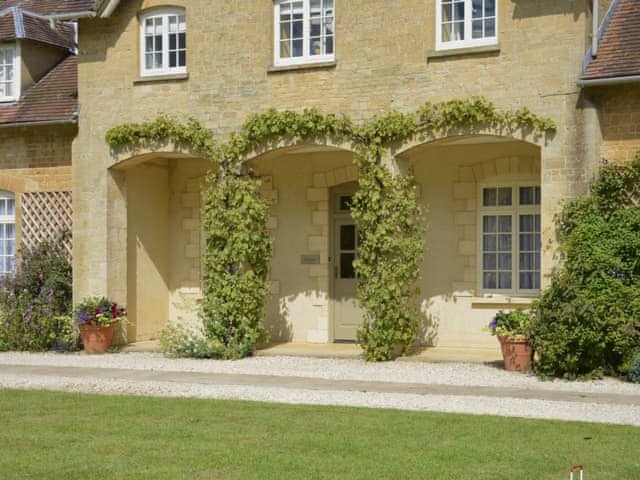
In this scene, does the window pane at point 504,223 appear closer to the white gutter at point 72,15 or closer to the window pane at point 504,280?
the window pane at point 504,280

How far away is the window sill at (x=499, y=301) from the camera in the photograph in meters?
15.1

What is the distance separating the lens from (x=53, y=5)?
1839cm

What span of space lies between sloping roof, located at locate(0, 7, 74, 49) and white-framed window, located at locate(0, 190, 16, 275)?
2.82 m

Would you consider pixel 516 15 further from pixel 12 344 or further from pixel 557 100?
pixel 12 344

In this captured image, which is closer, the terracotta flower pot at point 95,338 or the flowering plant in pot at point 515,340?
the flowering plant in pot at point 515,340

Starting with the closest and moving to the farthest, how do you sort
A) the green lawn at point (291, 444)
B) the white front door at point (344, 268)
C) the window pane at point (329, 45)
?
the green lawn at point (291, 444) < the window pane at point (329, 45) < the white front door at point (344, 268)

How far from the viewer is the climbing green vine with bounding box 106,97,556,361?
46.3 ft

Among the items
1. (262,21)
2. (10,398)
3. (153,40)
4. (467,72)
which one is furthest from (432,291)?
(10,398)

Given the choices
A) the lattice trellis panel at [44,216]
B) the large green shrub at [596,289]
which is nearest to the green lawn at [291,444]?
the large green shrub at [596,289]

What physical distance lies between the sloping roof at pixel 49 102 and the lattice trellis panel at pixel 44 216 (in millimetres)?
1304

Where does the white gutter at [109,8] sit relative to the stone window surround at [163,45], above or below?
above

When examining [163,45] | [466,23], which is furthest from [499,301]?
[163,45]

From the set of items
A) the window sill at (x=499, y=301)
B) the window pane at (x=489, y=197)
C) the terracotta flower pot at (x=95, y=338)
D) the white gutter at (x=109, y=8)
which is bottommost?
the terracotta flower pot at (x=95, y=338)

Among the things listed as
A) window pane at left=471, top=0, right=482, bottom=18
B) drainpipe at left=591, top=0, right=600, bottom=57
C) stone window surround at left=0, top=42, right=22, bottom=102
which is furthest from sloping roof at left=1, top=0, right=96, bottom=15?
drainpipe at left=591, top=0, right=600, bottom=57
